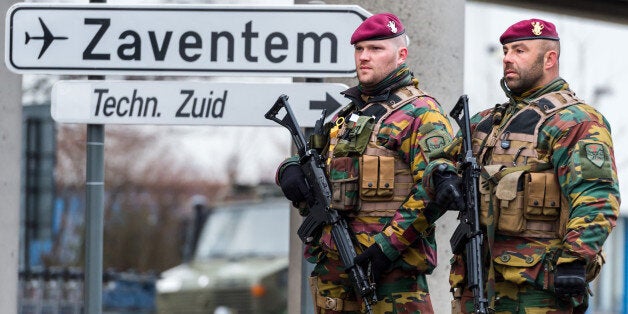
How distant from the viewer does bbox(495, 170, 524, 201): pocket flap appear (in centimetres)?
465

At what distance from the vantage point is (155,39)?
601cm

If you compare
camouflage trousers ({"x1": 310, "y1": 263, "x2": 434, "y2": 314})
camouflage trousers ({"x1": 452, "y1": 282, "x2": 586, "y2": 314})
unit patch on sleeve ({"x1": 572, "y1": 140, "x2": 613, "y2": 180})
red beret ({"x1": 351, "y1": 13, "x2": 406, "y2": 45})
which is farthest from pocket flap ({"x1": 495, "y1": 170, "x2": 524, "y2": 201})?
red beret ({"x1": 351, "y1": 13, "x2": 406, "y2": 45})

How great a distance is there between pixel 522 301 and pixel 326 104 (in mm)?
1475

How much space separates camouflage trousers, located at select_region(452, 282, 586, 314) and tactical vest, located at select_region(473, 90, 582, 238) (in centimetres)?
20

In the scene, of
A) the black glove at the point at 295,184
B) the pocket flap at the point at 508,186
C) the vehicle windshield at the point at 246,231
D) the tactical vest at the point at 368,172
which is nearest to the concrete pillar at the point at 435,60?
the black glove at the point at 295,184

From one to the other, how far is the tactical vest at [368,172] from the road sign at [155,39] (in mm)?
906

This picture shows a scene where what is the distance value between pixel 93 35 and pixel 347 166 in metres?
1.62

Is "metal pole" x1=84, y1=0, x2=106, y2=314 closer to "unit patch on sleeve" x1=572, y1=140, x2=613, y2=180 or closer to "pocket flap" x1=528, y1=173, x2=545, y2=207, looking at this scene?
"pocket flap" x1=528, y1=173, x2=545, y2=207

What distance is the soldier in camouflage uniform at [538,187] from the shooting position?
4488mm

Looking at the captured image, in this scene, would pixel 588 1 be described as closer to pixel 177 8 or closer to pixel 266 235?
pixel 177 8

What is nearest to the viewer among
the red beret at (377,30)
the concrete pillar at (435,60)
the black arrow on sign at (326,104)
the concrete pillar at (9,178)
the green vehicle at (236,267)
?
the red beret at (377,30)

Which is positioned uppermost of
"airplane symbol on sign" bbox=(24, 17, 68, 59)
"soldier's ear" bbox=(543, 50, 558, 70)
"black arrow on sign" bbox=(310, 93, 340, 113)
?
"airplane symbol on sign" bbox=(24, 17, 68, 59)

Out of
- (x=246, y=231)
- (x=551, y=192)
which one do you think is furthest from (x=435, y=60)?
(x=246, y=231)

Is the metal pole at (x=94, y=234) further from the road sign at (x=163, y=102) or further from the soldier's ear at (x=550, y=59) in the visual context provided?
the soldier's ear at (x=550, y=59)
